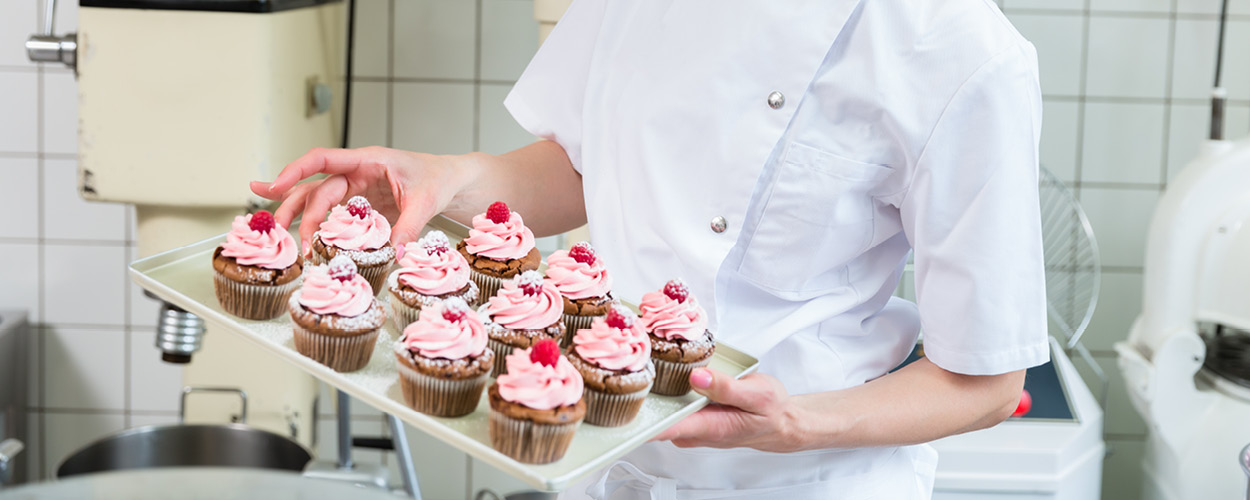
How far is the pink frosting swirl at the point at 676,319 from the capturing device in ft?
3.22

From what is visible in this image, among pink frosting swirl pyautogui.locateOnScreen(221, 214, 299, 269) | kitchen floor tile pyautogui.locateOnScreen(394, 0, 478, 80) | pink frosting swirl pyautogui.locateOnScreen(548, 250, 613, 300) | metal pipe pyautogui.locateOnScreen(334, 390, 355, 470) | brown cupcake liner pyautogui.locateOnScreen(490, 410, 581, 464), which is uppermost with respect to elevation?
kitchen floor tile pyautogui.locateOnScreen(394, 0, 478, 80)

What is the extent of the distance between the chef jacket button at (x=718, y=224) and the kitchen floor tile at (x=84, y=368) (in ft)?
5.71

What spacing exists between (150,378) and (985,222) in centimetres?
199

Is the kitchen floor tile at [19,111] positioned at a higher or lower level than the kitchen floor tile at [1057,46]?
lower

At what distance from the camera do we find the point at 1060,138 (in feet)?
7.18

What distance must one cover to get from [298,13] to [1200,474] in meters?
1.72

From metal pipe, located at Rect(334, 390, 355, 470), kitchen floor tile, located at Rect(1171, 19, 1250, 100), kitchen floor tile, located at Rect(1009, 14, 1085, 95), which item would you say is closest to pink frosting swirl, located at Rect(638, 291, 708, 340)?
metal pipe, located at Rect(334, 390, 355, 470)

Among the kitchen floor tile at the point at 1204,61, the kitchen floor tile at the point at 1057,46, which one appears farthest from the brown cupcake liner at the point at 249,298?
the kitchen floor tile at the point at 1204,61

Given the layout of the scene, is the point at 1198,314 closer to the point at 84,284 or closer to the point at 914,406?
the point at 914,406

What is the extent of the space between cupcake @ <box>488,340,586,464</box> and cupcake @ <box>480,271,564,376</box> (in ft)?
0.41

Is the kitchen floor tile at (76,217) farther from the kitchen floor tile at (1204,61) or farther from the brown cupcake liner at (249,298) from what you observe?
the kitchen floor tile at (1204,61)

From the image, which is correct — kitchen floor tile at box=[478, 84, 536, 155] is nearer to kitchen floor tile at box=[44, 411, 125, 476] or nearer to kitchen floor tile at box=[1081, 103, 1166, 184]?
kitchen floor tile at box=[44, 411, 125, 476]

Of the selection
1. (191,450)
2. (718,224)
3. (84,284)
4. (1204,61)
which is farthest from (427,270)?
(1204,61)

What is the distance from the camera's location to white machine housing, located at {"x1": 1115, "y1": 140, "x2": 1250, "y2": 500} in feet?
5.74
